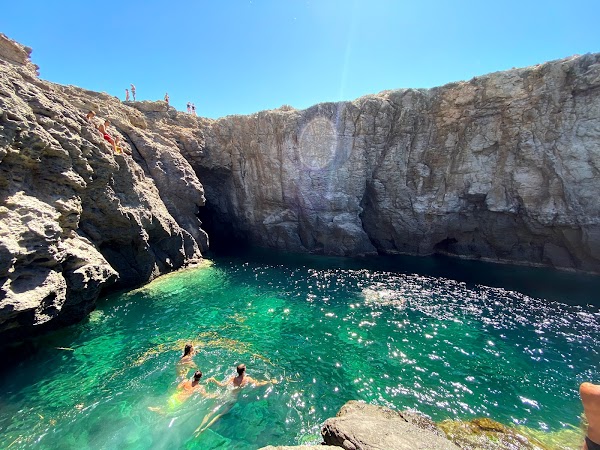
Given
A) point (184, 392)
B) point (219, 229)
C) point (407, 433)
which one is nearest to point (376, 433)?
point (407, 433)

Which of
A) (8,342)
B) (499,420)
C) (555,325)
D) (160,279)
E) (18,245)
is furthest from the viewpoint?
(160,279)

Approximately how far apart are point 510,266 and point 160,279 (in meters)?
32.9

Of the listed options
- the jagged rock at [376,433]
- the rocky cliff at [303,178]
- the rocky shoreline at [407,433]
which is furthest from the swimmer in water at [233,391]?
the rocky cliff at [303,178]

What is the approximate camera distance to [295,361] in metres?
13.2

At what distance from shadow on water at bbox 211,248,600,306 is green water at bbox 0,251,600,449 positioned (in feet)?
2.58

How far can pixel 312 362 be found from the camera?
13.2m

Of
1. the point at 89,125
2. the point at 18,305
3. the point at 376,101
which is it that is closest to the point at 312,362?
the point at 18,305

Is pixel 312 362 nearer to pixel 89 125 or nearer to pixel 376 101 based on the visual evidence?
pixel 89 125

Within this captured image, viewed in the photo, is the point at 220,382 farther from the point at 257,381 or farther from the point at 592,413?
the point at 592,413

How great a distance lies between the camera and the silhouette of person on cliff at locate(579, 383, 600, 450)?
352cm

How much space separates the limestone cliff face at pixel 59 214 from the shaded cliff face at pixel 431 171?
1493 centimetres

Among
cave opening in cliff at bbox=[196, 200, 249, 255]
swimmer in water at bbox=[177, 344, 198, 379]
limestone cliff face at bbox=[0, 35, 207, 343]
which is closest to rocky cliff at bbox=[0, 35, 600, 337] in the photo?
limestone cliff face at bbox=[0, 35, 207, 343]

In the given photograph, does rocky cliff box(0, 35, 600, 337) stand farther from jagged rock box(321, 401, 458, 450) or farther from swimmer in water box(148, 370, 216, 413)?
jagged rock box(321, 401, 458, 450)

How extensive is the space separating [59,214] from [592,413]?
18174mm
